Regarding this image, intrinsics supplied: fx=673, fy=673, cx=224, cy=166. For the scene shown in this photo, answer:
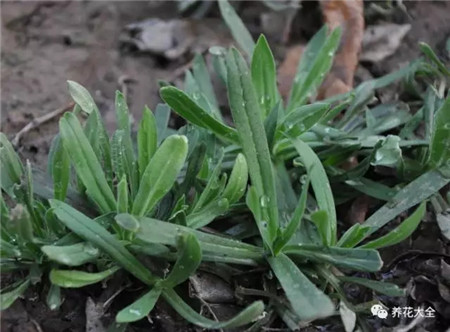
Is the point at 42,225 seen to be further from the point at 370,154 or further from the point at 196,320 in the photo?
the point at 370,154

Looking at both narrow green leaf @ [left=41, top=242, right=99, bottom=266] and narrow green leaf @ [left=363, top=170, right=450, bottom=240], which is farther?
narrow green leaf @ [left=363, top=170, right=450, bottom=240]

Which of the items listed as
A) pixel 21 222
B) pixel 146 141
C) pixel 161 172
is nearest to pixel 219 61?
pixel 146 141

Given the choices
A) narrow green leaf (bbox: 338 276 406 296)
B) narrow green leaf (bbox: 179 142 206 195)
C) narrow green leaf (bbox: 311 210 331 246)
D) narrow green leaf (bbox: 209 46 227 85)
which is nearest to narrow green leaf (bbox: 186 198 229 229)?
narrow green leaf (bbox: 179 142 206 195)

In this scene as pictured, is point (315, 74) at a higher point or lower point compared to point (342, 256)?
higher

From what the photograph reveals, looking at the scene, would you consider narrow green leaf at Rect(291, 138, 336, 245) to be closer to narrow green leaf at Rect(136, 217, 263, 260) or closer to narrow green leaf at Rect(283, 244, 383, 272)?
narrow green leaf at Rect(283, 244, 383, 272)

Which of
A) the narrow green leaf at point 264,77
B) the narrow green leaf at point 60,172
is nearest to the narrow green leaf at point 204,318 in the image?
the narrow green leaf at point 60,172

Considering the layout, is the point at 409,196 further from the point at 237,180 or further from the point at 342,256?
the point at 237,180

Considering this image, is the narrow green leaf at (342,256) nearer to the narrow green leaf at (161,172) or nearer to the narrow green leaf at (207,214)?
the narrow green leaf at (207,214)
